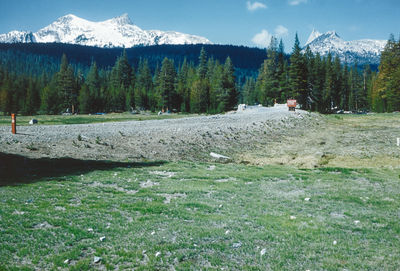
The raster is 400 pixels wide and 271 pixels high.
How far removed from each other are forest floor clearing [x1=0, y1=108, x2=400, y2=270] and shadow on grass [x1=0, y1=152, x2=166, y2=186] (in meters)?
0.06

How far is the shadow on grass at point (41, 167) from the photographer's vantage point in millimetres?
14758

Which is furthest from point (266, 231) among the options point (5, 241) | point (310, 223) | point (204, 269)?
point (5, 241)

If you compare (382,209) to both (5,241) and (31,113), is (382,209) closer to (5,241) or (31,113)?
(5,241)

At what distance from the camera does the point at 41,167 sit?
17.2m

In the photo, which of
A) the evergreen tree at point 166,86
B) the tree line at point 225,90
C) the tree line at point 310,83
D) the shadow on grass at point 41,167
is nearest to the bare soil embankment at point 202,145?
the shadow on grass at point 41,167

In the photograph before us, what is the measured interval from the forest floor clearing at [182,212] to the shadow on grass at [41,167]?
0.19ft

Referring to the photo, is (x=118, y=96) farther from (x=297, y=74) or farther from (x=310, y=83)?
(x=310, y=83)

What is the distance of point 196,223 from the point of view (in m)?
8.88

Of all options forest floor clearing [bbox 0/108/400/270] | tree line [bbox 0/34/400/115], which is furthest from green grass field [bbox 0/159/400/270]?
tree line [bbox 0/34/400/115]

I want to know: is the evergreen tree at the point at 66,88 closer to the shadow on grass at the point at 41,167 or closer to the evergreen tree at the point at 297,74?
the evergreen tree at the point at 297,74

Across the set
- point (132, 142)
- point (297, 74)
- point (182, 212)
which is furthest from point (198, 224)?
point (297, 74)

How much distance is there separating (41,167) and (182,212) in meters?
11.3

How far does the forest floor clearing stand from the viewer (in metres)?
6.72

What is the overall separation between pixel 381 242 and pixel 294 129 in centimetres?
3606
